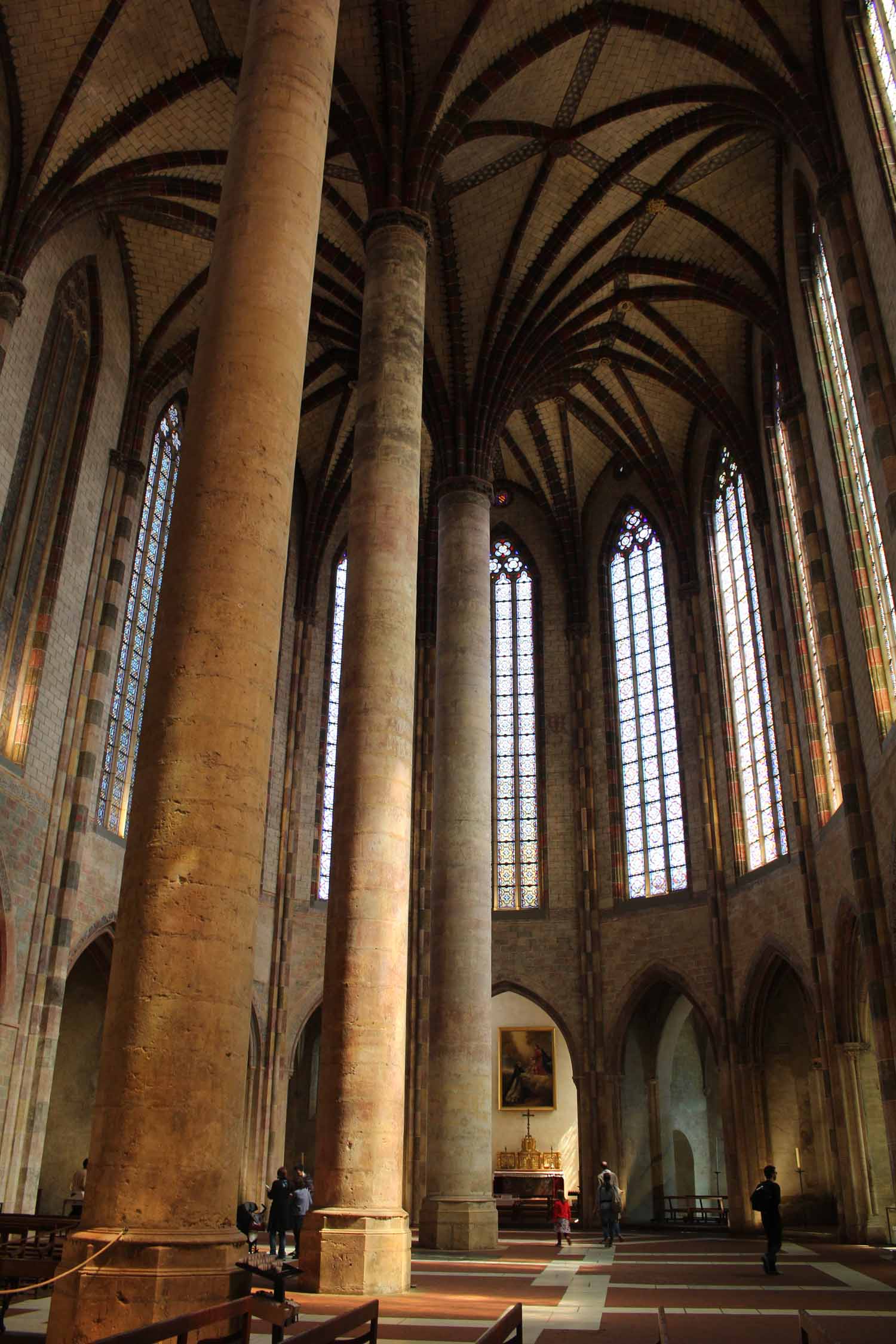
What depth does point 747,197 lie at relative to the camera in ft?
65.3

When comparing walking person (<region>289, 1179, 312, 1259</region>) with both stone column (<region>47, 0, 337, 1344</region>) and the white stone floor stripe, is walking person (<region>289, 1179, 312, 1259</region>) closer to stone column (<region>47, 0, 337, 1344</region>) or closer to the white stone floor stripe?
the white stone floor stripe

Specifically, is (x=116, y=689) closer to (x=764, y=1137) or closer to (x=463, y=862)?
(x=463, y=862)

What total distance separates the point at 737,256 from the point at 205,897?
1800 cm

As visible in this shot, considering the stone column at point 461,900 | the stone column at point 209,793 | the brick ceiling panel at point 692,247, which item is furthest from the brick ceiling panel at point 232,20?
the stone column at point 209,793

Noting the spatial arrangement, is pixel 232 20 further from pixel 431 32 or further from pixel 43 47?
pixel 431 32

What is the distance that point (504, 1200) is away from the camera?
23938 mm

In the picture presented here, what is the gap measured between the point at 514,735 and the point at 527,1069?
321 inches

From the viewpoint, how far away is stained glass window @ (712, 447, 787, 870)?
21938 mm

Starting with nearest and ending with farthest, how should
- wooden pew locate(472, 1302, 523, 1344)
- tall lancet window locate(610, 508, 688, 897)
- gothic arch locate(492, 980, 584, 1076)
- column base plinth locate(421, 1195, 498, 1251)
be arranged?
1. wooden pew locate(472, 1302, 523, 1344)
2. column base plinth locate(421, 1195, 498, 1251)
3. gothic arch locate(492, 980, 584, 1076)
4. tall lancet window locate(610, 508, 688, 897)

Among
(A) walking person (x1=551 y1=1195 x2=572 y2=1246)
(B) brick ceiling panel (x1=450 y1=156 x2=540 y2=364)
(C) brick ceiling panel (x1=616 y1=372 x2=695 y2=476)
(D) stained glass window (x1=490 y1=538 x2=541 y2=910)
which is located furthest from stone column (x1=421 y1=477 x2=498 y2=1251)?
(D) stained glass window (x1=490 y1=538 x2=541 y2=910)

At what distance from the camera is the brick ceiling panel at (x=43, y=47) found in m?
16.3

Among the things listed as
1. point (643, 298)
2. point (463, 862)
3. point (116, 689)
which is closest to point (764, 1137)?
point (463, 862)

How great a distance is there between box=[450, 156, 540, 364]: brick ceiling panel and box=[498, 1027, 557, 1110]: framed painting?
16090 millimetres

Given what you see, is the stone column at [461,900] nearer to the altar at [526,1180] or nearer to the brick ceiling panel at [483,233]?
the brick ceiling panel at [483,233]
